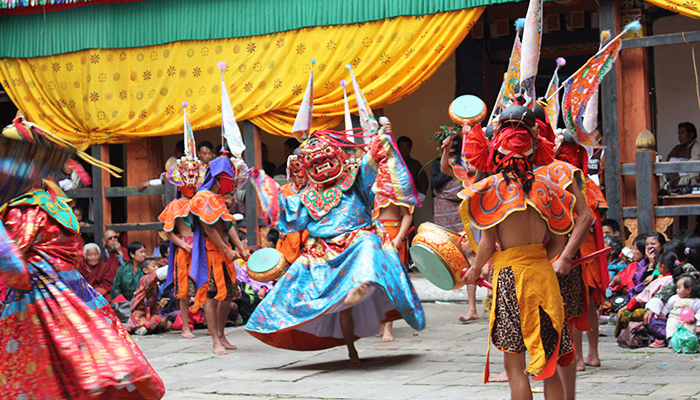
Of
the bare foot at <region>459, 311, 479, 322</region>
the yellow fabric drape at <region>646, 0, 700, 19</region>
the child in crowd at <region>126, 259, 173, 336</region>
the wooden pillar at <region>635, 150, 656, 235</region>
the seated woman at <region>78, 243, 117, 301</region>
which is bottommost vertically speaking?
the bare foot at <region>459, 311, 479, 322</region>

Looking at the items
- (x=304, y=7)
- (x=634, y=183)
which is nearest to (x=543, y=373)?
(x=634, y=183)

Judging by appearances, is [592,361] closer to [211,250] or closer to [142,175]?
[211,250]

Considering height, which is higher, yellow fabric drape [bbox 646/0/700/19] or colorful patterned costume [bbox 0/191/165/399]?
yellow fabric drape [bbox 646/0/700/19]

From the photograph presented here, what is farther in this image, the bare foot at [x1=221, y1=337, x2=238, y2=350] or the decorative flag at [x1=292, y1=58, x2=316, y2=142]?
the bare foot at [x1=221, y1=337, x2=238, y2=350]

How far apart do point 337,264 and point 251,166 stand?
4.77 metres

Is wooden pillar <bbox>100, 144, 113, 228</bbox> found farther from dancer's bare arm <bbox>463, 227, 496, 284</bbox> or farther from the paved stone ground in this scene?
dancer's bare arm <bbox>463, 227, 496, 284</bbox>

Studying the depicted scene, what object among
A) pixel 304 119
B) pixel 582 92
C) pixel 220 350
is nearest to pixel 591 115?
pixel 582 92

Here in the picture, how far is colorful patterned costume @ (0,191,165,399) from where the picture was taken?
4.28 m

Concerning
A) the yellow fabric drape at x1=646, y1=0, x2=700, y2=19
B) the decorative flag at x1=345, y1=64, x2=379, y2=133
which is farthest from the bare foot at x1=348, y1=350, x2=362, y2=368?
the yellow fabric drape at x1=646, y1=0, x2=700, y2=19

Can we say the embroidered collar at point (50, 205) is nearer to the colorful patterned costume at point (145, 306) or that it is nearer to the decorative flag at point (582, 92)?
the decorative flag at point (582, 92)

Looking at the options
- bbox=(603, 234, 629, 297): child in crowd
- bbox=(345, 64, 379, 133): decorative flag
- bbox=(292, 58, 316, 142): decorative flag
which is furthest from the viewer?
bbox=(603, 234, 629, 297): child in crowd

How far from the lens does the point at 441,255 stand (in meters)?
5.12

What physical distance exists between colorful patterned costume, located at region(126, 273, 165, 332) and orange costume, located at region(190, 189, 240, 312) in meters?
1.22

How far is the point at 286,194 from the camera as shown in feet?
25.4
